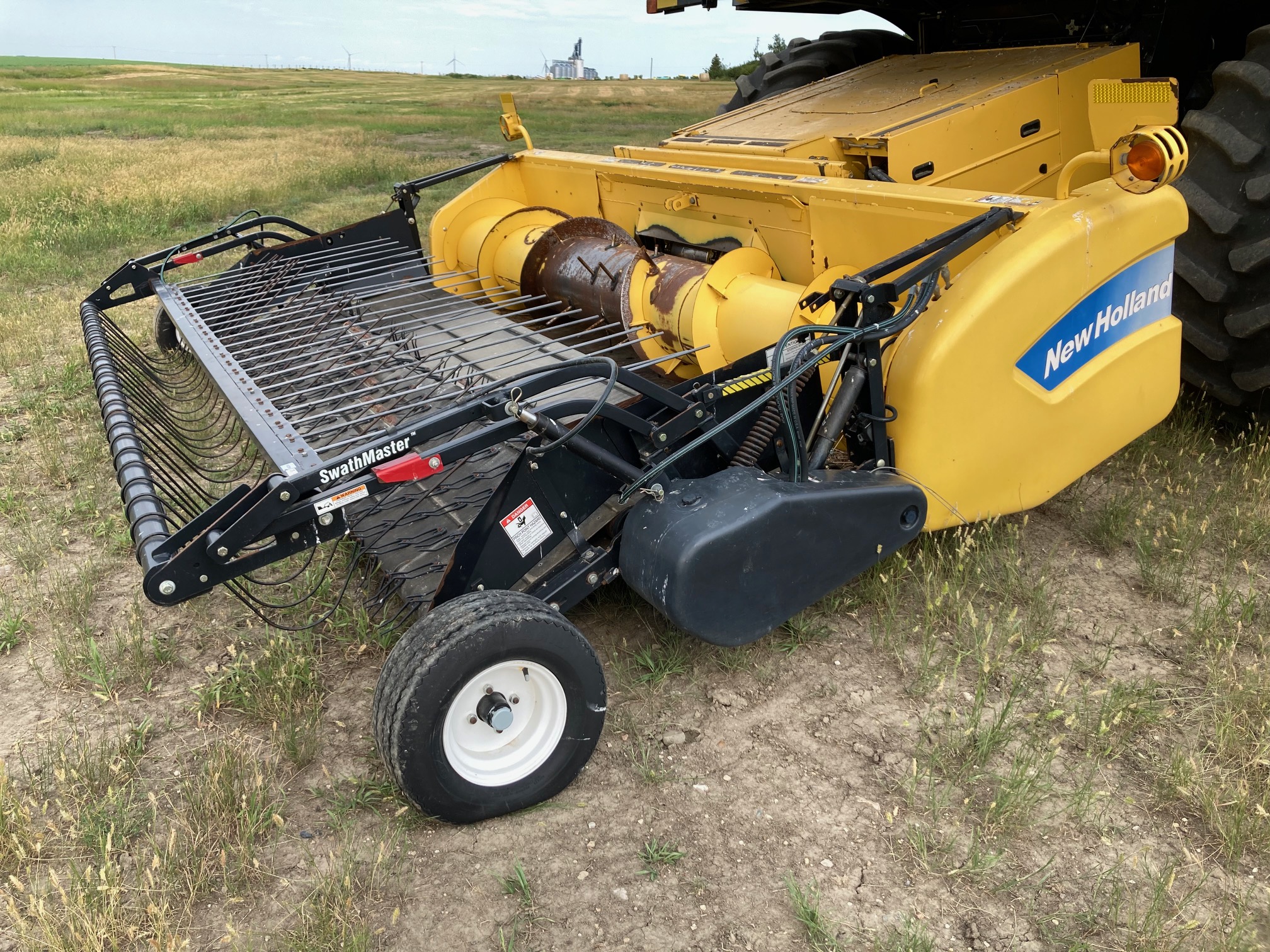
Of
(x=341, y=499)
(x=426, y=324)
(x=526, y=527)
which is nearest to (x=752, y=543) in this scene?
(x=526, y=527)

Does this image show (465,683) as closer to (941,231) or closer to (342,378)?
(342,378)

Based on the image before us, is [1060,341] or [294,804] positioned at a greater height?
[1060,341]

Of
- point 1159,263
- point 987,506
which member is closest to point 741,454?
point 987,506

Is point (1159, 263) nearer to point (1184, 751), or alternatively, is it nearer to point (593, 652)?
point (1184, 751)

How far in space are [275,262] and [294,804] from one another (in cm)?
284

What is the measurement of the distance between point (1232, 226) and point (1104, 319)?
0.69 metres

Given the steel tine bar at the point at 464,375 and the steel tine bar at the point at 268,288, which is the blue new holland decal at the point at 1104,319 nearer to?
the steel tine bar at the point at 464,375

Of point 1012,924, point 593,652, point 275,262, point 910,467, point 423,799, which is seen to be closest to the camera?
point 1012,924

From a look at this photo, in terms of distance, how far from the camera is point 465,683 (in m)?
2.09

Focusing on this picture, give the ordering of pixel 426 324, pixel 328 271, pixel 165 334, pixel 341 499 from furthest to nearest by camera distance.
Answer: pixel 165 334 < pixel 328 271 < pixel 426 324 < pixel 341 499

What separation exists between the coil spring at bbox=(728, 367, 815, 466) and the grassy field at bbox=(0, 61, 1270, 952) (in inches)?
20.9

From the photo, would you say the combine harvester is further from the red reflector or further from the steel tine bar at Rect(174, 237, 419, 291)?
the steel tine bar at Rect(174, 237, 419, 291)

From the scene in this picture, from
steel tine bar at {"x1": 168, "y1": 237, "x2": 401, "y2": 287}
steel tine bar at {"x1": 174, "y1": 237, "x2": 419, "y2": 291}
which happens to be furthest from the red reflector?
steel tine bar at {"x1": 168, "y1": 237, "x2": 401, "y2": 287}

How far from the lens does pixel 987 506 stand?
2.87 metres
